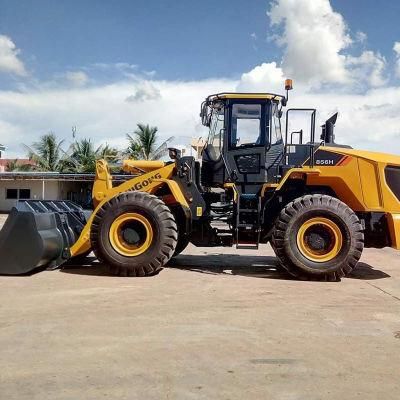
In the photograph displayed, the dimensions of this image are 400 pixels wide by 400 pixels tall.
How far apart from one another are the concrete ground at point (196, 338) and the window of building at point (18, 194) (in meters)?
30.0

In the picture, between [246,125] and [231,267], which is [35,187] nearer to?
[231,267]

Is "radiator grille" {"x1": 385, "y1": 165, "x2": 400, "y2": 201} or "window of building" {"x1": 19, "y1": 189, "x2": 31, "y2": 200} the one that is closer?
"radiator grille" {"x1": 385, "y1": 165, "x2": 400, "y2": 201}

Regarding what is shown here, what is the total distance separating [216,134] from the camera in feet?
30.9

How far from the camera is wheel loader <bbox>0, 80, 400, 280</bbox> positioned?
8289 millimetres

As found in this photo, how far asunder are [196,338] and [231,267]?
5.00 m

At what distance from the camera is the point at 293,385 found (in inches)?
149

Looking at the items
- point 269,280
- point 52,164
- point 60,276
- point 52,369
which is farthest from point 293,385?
point 52,164

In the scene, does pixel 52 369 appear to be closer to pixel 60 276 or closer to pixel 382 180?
pixel 60 276

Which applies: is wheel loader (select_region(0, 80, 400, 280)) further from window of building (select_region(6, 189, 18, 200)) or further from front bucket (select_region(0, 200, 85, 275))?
window of building (select_region(6, 189, 18, 200))

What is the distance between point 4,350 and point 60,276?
393 centimetres

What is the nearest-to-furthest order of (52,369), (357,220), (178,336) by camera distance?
(52,369) < (178,336) < (357,220)

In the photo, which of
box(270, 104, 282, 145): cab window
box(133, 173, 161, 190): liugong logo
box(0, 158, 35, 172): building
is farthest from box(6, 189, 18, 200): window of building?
box(270, 104, 282, 145): cab window

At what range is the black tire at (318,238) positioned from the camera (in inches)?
324

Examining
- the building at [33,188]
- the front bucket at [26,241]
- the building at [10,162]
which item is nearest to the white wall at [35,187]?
the building at [33,188]
